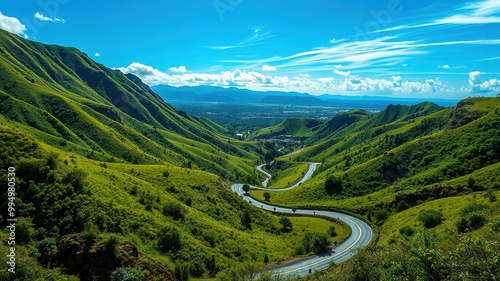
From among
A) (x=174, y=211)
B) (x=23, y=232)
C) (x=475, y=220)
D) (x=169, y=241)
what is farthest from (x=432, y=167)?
(x=23, y=232)

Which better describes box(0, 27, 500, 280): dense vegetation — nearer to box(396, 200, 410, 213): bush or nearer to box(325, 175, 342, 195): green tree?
box(396, 200, 410, 213): bush

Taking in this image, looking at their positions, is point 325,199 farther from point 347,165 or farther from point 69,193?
point 69,193

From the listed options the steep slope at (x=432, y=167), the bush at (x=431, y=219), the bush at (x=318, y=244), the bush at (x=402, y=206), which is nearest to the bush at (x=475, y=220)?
the bush at (x=431, y=219)

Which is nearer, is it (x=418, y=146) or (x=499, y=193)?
(x=499, y=193)

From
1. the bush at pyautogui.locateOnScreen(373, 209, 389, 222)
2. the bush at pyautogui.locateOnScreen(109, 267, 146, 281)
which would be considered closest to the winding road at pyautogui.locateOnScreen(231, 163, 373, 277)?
the bush at pyautogui.locateOnScreen(373, 209, 389, 222)

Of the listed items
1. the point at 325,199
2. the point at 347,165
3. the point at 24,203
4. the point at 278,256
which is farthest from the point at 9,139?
the point at 347,165

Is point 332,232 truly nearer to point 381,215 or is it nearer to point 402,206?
point 381,215

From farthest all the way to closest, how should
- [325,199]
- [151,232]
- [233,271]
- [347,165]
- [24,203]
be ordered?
[347,165] → [325,199] → [151,232] → [24,203] → [233,271]
